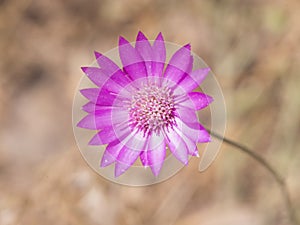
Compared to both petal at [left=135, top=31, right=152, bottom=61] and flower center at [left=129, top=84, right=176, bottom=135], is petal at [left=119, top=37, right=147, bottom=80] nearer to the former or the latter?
petal at [left=135, top=31, right=152, bottom=61]

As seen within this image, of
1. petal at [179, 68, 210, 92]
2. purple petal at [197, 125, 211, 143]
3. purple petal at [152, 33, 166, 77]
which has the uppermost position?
purple petal at [152, 33, 166, 77]

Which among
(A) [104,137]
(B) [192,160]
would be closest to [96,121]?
(A) [104,137]

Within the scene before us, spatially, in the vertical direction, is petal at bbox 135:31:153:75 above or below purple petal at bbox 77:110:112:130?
above

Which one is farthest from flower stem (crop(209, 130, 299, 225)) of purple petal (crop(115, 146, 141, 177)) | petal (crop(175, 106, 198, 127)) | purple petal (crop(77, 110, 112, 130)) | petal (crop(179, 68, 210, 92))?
purple petal (crop(77, 110, 112, 130))

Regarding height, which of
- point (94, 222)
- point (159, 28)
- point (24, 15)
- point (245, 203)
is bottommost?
point (94, 222)

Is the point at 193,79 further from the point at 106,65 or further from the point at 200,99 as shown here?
the point at 106,65

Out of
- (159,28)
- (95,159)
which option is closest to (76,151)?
(95,159)

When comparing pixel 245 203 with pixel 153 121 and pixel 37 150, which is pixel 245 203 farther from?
pixel 37 150
